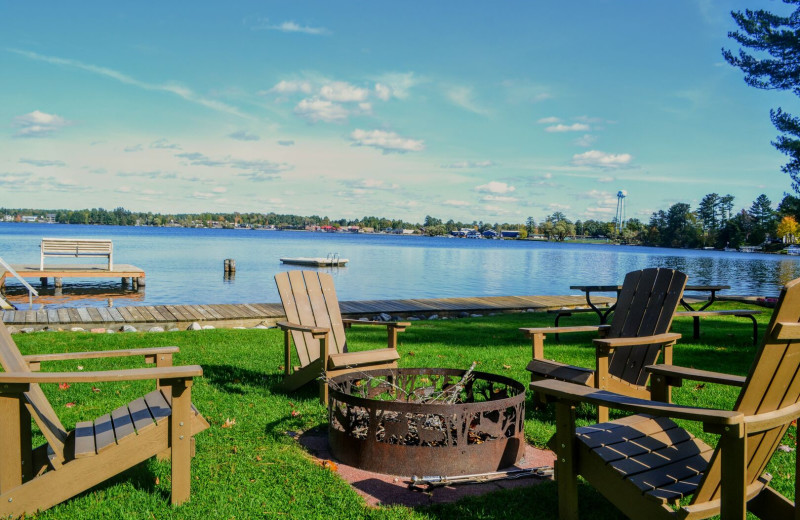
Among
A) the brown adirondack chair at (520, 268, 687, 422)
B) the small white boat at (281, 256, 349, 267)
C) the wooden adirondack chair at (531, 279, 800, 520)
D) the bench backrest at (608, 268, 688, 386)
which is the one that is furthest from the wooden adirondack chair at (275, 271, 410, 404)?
the small white boat at (281, 256, 349, 267)

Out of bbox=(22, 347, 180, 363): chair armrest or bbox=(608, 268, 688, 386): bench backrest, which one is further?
bbox=(608, 268, 688, 386): bench backrest

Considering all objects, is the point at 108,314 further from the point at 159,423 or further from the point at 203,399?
the point at 159,423

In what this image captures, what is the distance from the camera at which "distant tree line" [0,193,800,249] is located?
85188 mm

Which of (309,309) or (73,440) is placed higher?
(309,309)

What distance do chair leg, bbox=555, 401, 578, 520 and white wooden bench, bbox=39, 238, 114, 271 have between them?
18.9m

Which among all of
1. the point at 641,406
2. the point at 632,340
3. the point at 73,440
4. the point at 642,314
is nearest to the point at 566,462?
the point at 641,406

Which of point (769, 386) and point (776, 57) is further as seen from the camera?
point (776, 57)

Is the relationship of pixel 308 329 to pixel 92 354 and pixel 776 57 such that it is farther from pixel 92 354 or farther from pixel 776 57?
pixel 776 57

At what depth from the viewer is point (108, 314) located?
32.7 ft

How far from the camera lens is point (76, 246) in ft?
61.8

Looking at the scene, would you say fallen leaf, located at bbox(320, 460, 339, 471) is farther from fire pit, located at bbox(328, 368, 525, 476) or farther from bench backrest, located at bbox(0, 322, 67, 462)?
bench backrest, located at bbox(0, 322, 67, 462)

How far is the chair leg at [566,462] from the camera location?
259 cm

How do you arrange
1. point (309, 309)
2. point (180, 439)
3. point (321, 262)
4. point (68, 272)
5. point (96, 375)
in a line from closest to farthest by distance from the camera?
point (96, 375) < point (180, 439) < point (309, 309) < point (68, 272) < point (321, 262)

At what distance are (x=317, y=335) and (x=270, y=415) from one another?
0.72 metres
